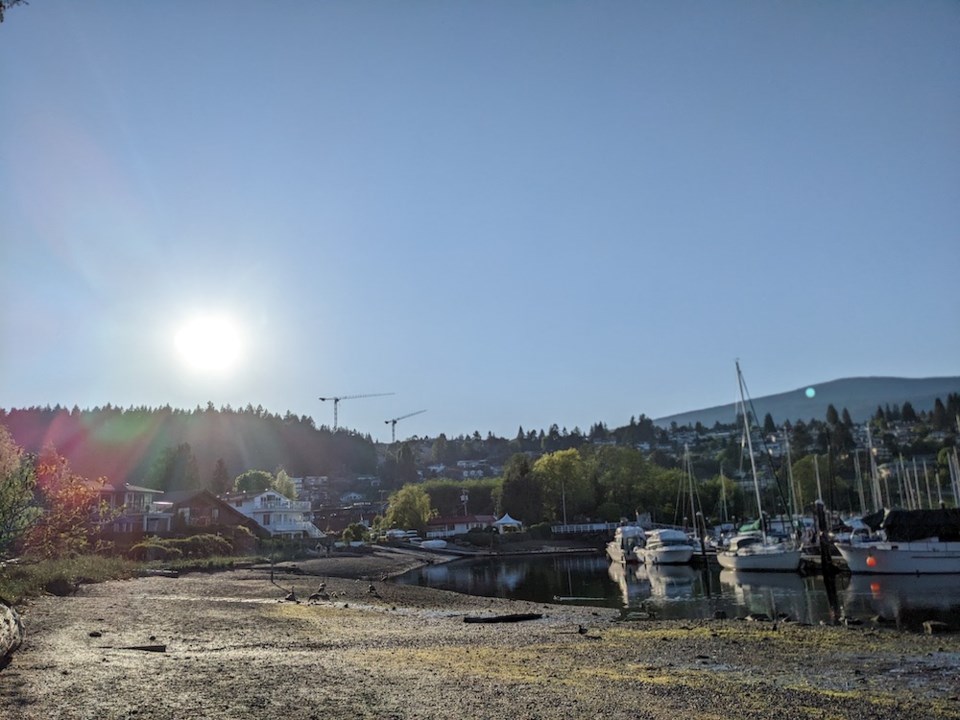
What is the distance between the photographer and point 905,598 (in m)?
39.8

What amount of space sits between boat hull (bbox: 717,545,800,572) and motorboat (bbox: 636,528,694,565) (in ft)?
31.6

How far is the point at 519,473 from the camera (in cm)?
15250

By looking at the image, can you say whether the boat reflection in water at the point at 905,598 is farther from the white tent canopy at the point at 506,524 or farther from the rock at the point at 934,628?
the white tent canopy at the point at 506,524

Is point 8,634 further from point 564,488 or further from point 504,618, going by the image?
point 564,488

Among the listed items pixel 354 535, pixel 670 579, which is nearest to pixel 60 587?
pixel 670 579

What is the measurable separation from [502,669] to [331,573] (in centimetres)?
4626

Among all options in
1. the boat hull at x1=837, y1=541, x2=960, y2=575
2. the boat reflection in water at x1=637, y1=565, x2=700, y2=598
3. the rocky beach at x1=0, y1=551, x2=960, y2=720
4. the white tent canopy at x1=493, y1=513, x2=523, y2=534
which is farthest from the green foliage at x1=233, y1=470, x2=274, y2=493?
the rocky beach at x1=0, y1=551, x2=960, y2=720

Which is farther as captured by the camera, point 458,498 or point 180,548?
point 458,498

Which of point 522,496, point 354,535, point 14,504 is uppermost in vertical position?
point 14,504

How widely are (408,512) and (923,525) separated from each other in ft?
329

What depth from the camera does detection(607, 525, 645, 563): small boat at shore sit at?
82.2 m

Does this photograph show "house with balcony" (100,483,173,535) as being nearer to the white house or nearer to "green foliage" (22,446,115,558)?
"green foliage" (22,446,115,558)

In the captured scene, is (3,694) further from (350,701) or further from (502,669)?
(502,669)

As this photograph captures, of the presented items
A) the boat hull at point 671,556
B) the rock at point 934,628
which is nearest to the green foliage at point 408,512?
the boat hull at point 671,556
